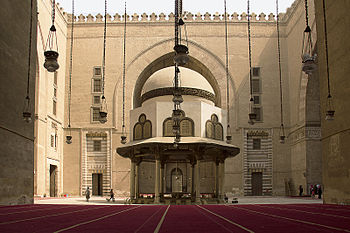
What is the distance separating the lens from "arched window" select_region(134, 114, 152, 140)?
17473mm

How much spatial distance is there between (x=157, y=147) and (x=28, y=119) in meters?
5.42

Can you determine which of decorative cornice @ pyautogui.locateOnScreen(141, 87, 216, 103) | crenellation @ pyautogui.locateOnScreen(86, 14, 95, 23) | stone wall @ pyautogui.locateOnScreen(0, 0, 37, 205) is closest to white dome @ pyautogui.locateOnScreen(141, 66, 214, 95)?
decorative cornice @ pyautogui.locateOnScreen(141, 87, 216, 103)

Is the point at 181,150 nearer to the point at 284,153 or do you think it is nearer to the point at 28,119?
the point at 28,119

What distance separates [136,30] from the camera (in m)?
30.1

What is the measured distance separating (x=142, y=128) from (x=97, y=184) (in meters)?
12.7

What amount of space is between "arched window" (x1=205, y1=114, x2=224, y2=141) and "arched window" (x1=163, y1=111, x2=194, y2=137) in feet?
2.30

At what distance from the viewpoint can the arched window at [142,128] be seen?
1747 cm

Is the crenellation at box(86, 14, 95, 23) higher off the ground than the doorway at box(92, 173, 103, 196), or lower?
higher

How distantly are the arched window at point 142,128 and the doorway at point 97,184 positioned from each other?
39.3 feet

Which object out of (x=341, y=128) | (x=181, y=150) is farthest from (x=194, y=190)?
(x=341, y=128)

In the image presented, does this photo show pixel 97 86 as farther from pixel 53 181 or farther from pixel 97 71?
pixel 53 181

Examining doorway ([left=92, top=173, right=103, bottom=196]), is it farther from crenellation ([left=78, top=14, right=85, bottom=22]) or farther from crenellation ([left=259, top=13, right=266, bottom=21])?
crenellation ([left=259, top=13, right=266, bottom=21])

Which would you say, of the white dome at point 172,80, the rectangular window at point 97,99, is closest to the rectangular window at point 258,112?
the white dome at point 172,80

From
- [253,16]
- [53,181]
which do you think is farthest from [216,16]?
[53,181]
